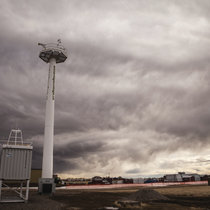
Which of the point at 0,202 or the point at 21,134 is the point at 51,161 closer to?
the point at 21,134

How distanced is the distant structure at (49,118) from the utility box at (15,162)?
12.1 meters

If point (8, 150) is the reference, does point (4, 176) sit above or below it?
below

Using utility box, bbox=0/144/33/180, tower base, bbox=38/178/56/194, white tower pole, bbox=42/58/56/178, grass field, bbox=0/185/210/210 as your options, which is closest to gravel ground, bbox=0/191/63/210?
grass field, bbox=0/185/210/210

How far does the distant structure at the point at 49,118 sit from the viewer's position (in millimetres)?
38875

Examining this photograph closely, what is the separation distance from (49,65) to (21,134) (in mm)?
20085

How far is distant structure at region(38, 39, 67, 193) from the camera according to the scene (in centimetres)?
A: 3888

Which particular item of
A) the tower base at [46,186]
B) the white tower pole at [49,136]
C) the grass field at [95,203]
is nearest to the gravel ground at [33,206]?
the grass field at [95,203]

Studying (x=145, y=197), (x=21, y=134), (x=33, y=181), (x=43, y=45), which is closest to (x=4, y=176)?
(x=21, y=134)

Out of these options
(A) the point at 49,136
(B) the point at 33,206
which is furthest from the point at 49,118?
(B) the point at 33,206

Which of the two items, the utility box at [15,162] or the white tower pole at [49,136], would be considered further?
the white tower pole at [49,136]

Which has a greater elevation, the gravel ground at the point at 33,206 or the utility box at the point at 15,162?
the utility box at the point at 15,162

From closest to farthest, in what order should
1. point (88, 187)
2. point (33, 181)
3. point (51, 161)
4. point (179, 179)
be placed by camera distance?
point (51, 161) < point (88, 187) < point (33, 181) < point (179, 179)

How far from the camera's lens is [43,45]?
46969 mm

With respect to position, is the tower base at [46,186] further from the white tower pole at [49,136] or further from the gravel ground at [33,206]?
the gravel ground at [33,206]
